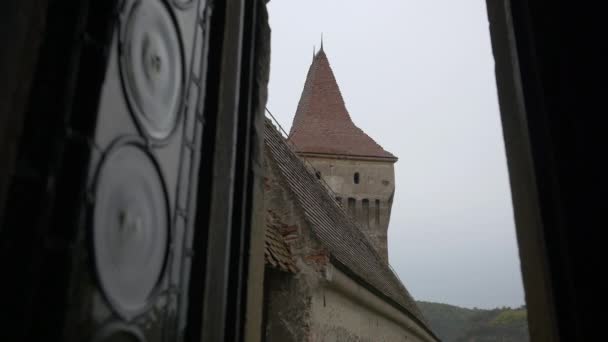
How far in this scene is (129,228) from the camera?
1448mm

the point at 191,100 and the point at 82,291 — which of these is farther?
the point at 191,100

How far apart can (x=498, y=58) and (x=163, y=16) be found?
1.22m

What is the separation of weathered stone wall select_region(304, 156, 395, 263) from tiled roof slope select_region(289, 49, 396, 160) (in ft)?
1.65

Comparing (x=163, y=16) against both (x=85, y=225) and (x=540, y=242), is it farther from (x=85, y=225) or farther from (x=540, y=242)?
(x=540, y=242)

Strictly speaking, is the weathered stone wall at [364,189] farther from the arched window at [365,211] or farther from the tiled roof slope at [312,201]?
the tiled roof slope at [312,201]

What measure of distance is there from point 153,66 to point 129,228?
55 centimetres

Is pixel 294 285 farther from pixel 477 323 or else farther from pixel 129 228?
pixel 477 323

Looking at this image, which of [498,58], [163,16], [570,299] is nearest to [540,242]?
[570,299]

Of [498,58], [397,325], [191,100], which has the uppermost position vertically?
[498,58]

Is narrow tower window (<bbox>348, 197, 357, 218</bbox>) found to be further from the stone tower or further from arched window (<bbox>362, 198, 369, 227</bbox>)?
arched window (<bbox>362, 198, 369, 227</bbox>)

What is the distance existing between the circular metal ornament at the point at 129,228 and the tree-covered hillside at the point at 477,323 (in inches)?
1637

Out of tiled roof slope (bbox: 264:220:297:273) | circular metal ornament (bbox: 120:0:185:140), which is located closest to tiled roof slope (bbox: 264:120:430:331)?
tiled roof slope (bbox: 264:220:297:273)

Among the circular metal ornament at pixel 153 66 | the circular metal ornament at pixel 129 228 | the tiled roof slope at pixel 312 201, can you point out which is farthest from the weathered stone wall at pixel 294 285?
the circular metal ornament at pixel 129 228

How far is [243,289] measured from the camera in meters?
1.95
